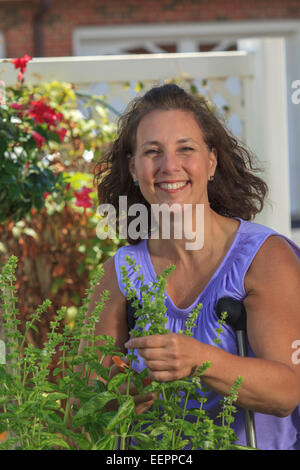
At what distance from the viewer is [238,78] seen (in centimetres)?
497

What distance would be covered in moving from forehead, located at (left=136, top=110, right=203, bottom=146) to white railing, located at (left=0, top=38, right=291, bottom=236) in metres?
2.50

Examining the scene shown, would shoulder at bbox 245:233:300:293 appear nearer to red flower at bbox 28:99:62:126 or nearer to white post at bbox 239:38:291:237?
red flower at bbox 28:99:62:126

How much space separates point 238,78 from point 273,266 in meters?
3.04

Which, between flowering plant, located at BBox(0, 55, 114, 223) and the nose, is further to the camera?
flowering plant, located at BBox(0, 55, 114, 223)

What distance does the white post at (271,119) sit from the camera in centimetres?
481

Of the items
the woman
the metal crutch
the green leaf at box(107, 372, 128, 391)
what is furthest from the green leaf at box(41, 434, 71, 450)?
the metal crutch

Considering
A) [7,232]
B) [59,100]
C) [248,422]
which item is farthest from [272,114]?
[248,422]

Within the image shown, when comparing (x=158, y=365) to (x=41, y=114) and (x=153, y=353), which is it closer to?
(x=153, y=353)

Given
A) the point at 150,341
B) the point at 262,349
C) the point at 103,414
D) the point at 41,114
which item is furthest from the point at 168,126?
the point at 41,114

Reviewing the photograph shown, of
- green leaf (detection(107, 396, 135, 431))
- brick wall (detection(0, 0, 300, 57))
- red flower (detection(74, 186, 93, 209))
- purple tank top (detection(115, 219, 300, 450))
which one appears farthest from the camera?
brick wall (detection(0, 0, 300, 57))

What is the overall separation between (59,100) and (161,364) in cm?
327

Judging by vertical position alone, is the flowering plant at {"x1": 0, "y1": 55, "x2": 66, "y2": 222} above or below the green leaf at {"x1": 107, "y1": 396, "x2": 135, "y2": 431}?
above

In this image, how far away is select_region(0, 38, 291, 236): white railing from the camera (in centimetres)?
479

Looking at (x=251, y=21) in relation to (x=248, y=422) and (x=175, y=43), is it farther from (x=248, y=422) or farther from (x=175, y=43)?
(x=248, y=422)
